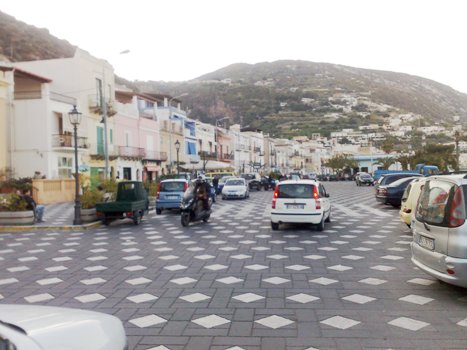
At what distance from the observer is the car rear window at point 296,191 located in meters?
13.2

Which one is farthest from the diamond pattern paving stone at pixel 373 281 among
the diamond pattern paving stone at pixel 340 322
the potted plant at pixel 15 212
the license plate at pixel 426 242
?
the potted plant at pixel 15 212

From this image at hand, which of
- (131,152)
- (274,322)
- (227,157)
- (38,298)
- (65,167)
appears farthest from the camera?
(227,157)

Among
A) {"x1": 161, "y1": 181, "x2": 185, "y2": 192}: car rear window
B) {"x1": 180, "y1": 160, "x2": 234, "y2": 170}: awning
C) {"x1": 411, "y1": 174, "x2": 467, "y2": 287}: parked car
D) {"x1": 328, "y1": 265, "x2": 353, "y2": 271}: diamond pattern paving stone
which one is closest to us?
{"x1": 411, "y1": 174, "x2": 467, "y2": 287}: parked car

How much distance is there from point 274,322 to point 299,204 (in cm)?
796

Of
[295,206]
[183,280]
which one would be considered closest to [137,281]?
[183,280]

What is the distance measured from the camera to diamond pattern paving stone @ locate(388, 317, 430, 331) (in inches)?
198

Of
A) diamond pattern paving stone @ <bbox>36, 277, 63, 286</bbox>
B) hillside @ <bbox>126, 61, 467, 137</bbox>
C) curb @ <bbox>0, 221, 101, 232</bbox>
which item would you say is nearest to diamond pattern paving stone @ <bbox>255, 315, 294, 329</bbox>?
diamond pattern paving stone @ <bbox>36, 277, 63, 286</bbox>

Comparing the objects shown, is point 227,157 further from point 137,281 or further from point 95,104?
point 137,281

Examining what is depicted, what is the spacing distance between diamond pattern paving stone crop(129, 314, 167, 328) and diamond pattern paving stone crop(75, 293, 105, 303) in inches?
48.5

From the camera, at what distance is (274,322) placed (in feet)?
17.3

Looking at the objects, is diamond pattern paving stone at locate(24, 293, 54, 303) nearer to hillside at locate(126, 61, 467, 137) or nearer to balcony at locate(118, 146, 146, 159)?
balcony at locate(118, 146, 146, 159)

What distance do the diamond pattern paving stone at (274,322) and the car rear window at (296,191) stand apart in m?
7.94

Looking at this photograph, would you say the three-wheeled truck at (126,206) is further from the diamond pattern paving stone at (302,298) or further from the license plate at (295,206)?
the diamond pattern paving stone at (302,298)

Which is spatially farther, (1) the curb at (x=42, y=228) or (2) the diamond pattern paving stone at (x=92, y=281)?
(1) the curb at (x=42, y=228)
